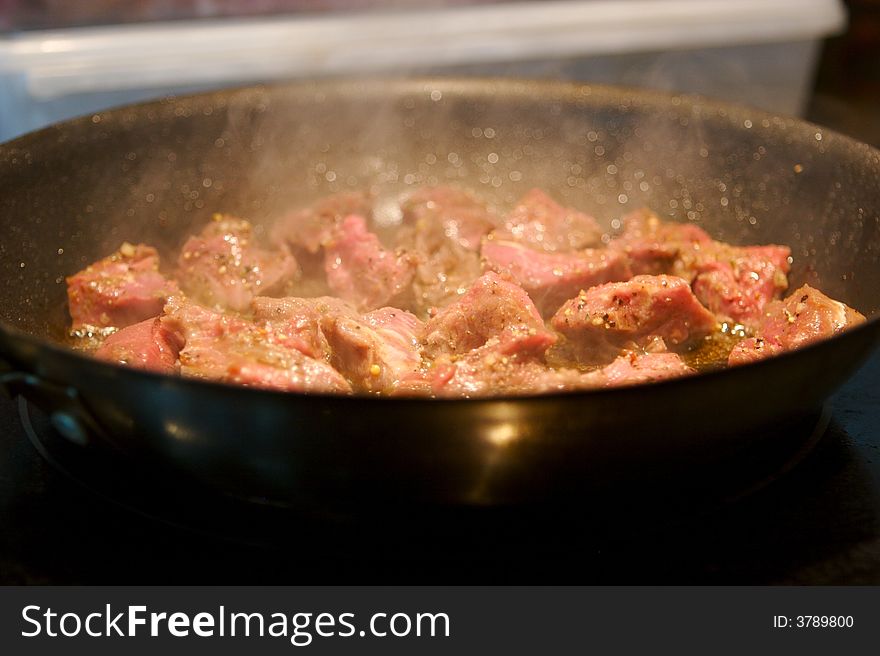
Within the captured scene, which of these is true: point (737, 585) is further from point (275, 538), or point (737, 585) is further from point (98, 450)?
point (98, 450)

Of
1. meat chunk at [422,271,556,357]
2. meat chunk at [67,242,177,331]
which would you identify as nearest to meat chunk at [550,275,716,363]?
meat chunk at [422,271,556,357]

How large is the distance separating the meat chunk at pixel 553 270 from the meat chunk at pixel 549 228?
14 cm

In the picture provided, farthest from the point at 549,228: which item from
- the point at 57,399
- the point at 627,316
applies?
the point at 57,399

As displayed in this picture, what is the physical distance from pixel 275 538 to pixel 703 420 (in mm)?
983

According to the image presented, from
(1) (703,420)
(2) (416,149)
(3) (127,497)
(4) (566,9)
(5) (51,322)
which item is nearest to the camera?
(1) (703,420)

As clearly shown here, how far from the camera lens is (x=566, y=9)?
5.00m

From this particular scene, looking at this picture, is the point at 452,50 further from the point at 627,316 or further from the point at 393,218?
the point at 627,316

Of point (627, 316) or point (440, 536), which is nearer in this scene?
point (440, 536)

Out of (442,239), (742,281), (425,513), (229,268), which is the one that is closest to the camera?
(425,513)

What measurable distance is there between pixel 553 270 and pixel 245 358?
1151 mm

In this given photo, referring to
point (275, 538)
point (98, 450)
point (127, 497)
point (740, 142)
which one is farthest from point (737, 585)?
point (740, 142)

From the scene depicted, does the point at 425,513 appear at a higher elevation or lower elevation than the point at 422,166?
lower

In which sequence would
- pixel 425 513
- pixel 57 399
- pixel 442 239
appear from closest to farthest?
pixel 57 399 → pixel 425 513 → pixel 442 239

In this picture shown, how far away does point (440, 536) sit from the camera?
1.99m
